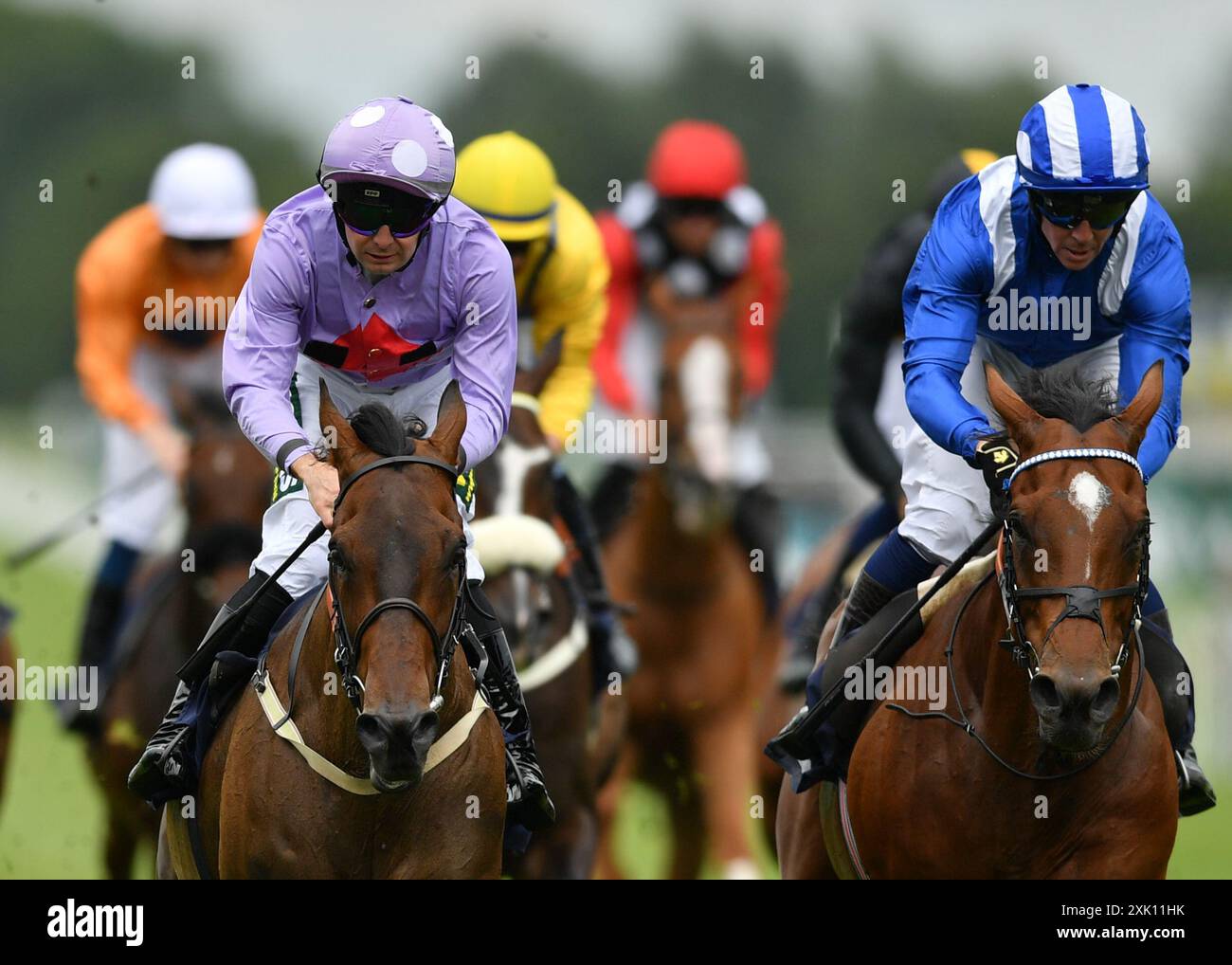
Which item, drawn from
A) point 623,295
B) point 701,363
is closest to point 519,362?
point 701,363

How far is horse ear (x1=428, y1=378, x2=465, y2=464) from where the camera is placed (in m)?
5.45

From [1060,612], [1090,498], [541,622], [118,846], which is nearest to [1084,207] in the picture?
[1090,498]

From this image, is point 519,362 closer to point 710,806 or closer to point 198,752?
point 710,806

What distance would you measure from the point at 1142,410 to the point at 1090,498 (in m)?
0.37

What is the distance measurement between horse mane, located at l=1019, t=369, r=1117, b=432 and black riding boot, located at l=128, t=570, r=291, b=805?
2004 mm

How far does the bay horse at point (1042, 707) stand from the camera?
5.33 metres

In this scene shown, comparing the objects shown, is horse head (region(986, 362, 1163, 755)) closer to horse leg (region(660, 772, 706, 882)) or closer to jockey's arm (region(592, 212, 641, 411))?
horse leg (region(660, 772, 706, 882))

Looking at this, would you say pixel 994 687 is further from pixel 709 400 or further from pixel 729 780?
pixel 709 400

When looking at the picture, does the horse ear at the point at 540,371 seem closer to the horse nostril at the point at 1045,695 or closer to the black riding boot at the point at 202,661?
the black riding boot at the point at 202,661

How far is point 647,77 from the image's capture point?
45062 millimetres

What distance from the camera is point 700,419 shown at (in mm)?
10414

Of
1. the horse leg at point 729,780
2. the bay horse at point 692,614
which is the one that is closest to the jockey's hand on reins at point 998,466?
the horse leg at point 729,780

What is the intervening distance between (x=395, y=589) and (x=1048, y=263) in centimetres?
211

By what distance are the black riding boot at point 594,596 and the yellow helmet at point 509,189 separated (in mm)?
985
